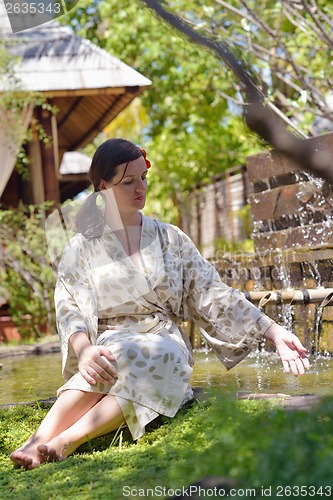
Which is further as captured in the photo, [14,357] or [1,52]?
[1,52]

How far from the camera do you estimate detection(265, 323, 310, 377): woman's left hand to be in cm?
280

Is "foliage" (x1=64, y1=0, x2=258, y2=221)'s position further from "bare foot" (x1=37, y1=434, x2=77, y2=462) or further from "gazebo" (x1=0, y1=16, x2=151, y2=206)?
"bare foot" (x1=37, y1=434, x2=77, y2=462)

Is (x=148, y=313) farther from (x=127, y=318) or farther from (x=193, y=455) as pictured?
(x=193, y=455)

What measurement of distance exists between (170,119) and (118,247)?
45.6 ft

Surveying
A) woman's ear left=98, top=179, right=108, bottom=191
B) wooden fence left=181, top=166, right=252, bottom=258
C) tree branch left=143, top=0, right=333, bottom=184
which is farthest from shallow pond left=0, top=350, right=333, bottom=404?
wooden fence left=181, top=166, right=252, bottom=258

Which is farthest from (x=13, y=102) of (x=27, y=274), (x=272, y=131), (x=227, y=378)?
(x=272, y=131)

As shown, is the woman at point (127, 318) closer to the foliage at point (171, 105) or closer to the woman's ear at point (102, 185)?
the woman's ear at point (102, 185)

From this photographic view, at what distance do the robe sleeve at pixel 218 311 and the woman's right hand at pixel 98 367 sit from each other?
0.61 m

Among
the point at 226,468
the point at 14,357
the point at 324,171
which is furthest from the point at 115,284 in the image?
the point at 14,357

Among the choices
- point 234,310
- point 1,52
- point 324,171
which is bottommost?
point 234,310

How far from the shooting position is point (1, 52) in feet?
29.3

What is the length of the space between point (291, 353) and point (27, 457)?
940 mm

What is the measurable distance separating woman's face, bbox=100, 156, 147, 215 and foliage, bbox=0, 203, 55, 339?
5917 mm

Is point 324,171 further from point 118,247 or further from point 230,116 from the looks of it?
point 230,116
